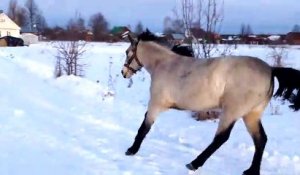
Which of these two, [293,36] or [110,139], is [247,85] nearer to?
[110,139]

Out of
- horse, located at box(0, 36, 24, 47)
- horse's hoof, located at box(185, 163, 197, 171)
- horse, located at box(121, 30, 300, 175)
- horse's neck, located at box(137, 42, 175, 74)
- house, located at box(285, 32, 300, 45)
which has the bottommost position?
horse, located at box(0, 36, 24, 47)

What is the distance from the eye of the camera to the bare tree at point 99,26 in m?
82.6

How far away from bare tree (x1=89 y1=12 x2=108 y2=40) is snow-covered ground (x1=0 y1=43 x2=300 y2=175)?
2749 inches

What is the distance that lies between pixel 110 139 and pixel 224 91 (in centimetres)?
264

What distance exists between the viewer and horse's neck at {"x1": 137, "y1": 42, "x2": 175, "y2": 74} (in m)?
7.29

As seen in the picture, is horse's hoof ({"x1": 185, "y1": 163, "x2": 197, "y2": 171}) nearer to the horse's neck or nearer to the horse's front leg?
the horse's front leg

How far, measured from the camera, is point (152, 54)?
Answer: 295 inches

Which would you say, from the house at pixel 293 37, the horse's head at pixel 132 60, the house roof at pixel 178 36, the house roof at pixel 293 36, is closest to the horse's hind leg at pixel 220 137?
the horse's head at pixel 132 60

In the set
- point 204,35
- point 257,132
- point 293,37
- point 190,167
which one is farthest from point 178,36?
point 293,37

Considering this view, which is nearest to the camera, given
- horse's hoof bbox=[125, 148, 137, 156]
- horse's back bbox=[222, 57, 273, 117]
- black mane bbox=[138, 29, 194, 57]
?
horse's back bbox=[222, 57, 273, 117]

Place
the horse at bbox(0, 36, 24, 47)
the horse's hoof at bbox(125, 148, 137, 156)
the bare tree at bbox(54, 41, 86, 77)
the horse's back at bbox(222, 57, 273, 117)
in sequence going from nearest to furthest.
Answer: the horse's back at bbox(222, 57, 273, 117), the horse's hoof at bbox(125, 148, 137, 156), the bare tree at bbox(54, 41, 86, 77), the horse at bbox(0, 36, 24, 47)

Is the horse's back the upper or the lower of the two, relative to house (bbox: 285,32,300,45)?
upper

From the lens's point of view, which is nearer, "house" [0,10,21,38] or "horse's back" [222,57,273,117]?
"horse's back" [222,57,273,117]

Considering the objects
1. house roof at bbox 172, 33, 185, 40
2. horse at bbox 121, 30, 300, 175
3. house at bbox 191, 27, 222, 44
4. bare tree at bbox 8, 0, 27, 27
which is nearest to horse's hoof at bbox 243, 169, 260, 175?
horse at bbox 121, 30, 300, 175
